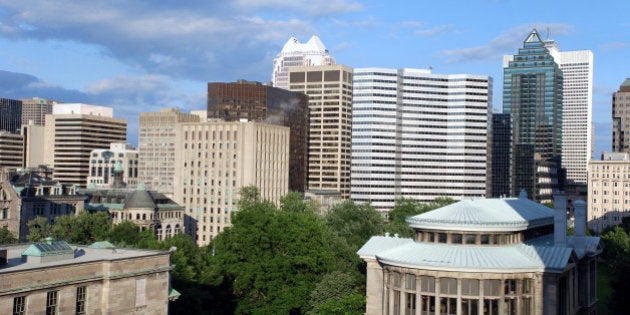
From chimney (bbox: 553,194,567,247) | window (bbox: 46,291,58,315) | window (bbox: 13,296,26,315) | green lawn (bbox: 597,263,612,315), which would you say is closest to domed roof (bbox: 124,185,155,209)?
green lawn (bbox: 597,263,612,315)

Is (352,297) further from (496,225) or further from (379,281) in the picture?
(496,225)

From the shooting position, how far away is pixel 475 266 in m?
70.9

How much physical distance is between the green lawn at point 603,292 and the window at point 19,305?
7941 cm

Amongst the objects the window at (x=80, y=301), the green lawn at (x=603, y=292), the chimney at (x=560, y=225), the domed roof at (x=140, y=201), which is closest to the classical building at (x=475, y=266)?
the chimney at (x=560, y=225)

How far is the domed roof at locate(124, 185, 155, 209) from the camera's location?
618 ft

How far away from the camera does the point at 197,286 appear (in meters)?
94.8

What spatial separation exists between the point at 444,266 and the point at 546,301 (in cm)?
1073

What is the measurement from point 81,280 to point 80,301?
1692 mm

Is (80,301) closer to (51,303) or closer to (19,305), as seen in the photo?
(51,303)

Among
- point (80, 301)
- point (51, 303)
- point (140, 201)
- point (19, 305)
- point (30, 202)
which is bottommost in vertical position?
point (80, 301)

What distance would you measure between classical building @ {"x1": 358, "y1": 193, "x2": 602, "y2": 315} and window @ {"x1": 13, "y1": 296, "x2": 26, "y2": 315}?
35.3m

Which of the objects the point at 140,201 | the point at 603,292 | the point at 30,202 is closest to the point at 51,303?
the point at 603,292

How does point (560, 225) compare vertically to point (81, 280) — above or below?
above

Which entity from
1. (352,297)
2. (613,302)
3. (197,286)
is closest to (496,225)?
(352,297)
